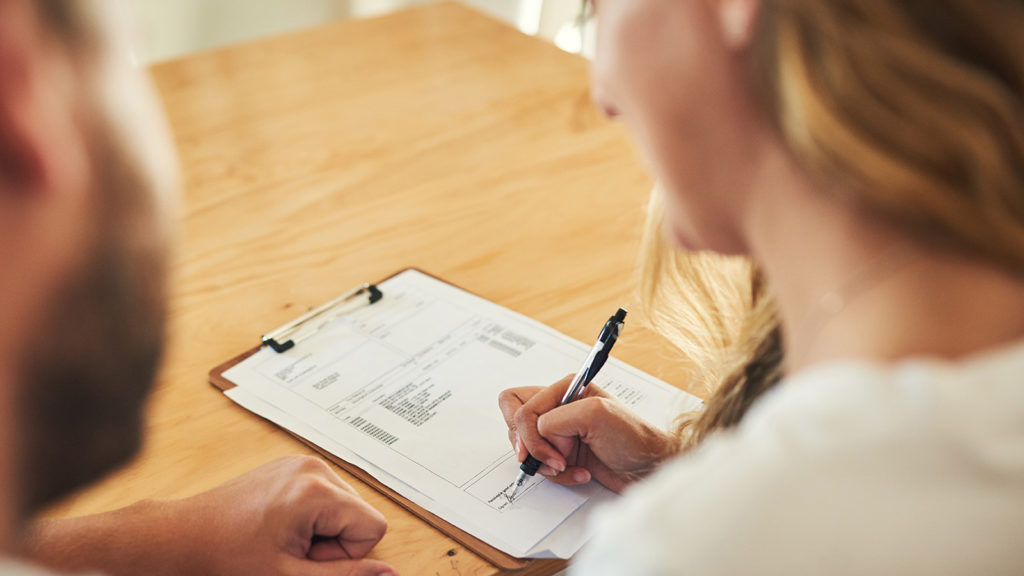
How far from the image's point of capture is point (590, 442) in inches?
37.3

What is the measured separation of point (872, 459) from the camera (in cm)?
49

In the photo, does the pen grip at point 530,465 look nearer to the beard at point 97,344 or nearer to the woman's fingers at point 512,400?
the woman's fingers at point 512,400

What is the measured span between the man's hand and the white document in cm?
8

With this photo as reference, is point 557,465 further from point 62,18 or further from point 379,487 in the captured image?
point 62,18

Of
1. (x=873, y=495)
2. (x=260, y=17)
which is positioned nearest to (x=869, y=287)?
(x=873, y=495)

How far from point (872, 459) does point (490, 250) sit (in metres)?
0.86

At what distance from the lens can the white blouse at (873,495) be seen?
0.48m

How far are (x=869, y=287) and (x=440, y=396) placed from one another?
57 centimetres

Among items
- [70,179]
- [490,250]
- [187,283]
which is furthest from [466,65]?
[70,179]

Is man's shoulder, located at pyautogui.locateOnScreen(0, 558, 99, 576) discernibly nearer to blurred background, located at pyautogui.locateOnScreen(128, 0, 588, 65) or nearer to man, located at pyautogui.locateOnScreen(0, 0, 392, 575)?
man, located at pyautogui.locateOnScreen(0, 0, 392, 575)

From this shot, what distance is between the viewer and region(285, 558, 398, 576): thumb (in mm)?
830

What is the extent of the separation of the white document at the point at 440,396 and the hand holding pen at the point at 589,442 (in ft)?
0.06

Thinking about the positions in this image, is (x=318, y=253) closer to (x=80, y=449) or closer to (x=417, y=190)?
(x=417, y=190)

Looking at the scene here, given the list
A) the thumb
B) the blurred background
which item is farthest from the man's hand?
the blurred background
